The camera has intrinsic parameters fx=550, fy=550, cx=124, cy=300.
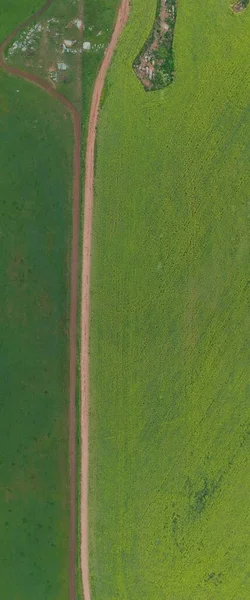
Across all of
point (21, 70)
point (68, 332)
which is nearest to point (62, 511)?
point (68, 332)

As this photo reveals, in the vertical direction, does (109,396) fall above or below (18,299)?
below

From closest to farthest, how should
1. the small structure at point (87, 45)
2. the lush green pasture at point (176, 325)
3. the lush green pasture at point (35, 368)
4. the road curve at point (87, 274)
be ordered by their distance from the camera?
the lush green pasture at point (176, 325)
the road curve at point (87, 274)
the lush green pasture at point (35, 368)
the small structure at point (87, 45)

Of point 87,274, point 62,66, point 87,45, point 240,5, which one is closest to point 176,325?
point 87,274

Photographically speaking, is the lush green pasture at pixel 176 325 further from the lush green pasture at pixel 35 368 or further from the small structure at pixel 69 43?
the small structure at pixel 69 43

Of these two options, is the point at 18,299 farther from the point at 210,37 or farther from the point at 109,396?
the point at 210,37

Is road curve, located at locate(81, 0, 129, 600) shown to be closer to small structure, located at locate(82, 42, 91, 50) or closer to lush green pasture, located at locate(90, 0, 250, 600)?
lush green pasture, located at locate(90, 0, 250, 600)

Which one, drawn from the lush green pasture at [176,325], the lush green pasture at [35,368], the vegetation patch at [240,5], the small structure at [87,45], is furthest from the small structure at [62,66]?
the vegetation patch at [240,5]
